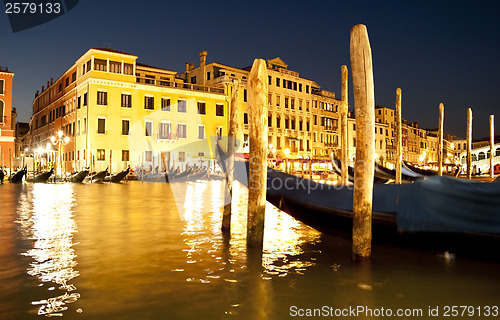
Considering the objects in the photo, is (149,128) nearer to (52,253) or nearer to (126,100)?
(126,100)

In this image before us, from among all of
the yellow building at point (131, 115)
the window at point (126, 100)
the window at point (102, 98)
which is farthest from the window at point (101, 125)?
the window at point (126, 100)

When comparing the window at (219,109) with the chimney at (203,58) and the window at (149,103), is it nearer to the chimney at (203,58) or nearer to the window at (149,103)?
the chimney at (203,58)

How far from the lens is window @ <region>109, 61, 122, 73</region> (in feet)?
92.8

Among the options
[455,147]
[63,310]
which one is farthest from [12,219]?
[455,147]

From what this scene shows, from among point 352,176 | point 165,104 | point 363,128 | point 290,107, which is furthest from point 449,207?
point 290,107

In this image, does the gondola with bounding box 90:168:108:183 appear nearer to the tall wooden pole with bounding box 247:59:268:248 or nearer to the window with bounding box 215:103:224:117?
the window with bounding box 215:103:224:117

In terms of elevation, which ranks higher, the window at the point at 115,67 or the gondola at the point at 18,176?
the window at the point at 115,67

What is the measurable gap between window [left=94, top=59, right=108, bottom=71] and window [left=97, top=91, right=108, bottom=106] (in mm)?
1536

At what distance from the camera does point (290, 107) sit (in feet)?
129

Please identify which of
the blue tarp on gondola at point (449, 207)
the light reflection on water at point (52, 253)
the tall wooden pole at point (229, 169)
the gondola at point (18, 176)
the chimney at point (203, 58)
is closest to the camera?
the light reflection on water at point (52, 253)

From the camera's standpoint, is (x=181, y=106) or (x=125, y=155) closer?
(x=125, y=155)

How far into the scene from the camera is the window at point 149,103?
97.4ft

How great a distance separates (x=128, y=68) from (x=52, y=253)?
2526 centimetres

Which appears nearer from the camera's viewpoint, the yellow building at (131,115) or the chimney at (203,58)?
the yellow building at (131,115)
